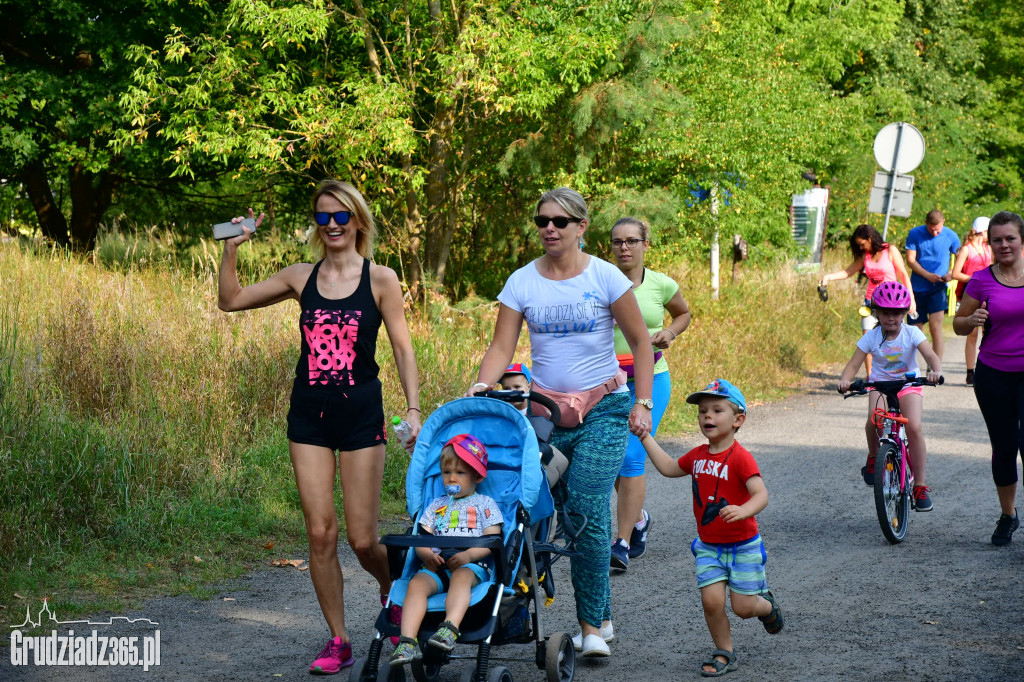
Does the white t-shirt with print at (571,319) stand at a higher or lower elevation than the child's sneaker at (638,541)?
higher

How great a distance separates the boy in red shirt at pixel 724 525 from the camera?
5184mm

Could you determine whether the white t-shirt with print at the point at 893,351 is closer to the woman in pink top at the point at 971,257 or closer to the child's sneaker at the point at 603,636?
the child's sneaker at the point at 603,636

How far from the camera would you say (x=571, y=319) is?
5180 millimetres

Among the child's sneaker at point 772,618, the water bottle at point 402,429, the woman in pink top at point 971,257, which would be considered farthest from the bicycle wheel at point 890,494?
the woman in pink top at point 971,257

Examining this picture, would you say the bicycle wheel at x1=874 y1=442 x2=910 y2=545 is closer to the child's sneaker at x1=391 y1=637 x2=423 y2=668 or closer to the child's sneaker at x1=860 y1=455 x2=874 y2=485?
the child's sneaker at x1=860 y1=455 x2=874 y2=485

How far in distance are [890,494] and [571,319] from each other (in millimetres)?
3562

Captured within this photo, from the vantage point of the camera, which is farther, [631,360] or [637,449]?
[637,449]

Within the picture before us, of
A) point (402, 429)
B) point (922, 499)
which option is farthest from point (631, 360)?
point (922, 499)

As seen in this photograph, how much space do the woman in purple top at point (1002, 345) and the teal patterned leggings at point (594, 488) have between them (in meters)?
3.36

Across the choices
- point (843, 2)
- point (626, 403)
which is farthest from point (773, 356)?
point (843, 2)

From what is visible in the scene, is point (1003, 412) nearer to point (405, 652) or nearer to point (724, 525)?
point (724, 525)

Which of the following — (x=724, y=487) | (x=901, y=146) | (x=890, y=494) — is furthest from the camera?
(x=901, y=146)

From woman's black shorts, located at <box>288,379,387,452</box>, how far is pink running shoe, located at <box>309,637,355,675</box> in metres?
0.94

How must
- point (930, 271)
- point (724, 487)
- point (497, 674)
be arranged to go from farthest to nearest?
point (930, 271) → point (724, 487) → point (497, 674)
